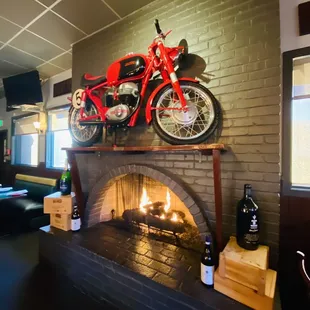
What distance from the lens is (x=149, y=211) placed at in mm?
2170

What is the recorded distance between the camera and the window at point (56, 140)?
405 cm

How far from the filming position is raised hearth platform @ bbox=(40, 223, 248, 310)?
4.31 ft

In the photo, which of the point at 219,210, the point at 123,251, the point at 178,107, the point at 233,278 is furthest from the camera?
the point at 123,251

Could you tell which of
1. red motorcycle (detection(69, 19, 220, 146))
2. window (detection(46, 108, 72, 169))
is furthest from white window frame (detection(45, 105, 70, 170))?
Result: red motorcycle (detection(69, 19, 220, 146))

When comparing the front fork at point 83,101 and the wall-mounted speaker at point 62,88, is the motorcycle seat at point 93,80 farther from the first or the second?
the wall-mounted speaker at point 62,88

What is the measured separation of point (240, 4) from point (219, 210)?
178 cm

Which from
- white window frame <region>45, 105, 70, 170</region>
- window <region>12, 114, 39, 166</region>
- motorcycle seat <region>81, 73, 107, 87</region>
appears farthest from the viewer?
window <region>12, 114, 39, 166</region>

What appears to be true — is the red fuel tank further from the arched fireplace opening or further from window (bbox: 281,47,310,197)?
window (bbox: 281,47,310,197)

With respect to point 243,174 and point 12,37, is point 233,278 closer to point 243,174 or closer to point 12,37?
point 243,174

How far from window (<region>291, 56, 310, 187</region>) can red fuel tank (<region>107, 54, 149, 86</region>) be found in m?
1.36

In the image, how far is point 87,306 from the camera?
65.6 inches

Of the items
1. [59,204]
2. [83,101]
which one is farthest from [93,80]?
[59,204]

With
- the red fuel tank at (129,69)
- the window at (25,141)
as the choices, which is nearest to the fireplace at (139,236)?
the red fuel tank at (129,69)

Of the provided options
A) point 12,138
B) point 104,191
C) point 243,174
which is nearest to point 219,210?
point 243,174
